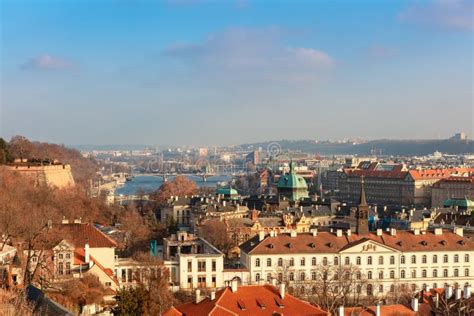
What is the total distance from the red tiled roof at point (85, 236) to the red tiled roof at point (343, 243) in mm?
10278

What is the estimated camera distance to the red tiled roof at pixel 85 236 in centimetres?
4643

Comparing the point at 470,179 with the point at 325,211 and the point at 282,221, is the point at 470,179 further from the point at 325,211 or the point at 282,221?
the point at 282,221

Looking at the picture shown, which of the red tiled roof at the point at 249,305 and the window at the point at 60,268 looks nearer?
the red tiled roof at the point at 249,305

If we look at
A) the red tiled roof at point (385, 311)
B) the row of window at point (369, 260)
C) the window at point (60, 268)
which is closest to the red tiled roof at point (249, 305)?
the red tiled roof at point (385, 311)

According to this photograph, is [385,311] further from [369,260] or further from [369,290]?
[369,260]

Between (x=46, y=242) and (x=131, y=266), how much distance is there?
697 centimetres

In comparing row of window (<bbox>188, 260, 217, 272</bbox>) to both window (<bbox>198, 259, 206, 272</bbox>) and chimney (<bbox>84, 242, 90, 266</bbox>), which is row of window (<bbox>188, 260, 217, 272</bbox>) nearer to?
window (<bbox>198, 259, 206, 272</bbox>)

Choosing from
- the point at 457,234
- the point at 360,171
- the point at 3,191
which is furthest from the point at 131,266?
the point at 360,171

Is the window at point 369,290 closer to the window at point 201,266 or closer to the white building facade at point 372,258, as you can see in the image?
the white building facade at point 372,258

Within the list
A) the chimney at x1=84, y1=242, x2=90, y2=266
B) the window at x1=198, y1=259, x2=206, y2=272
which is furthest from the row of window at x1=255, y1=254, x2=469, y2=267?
the chimney at x1=84, y1=242, x2=90, y2=266

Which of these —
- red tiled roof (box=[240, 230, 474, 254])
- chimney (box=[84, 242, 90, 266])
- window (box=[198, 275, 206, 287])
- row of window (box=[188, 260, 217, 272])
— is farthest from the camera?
red tiled roof (box=[240, 230, 474, 254])

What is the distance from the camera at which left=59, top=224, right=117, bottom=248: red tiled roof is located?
1828 inches

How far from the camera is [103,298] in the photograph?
39.2 m

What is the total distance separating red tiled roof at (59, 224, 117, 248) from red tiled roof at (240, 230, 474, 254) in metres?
10.3
